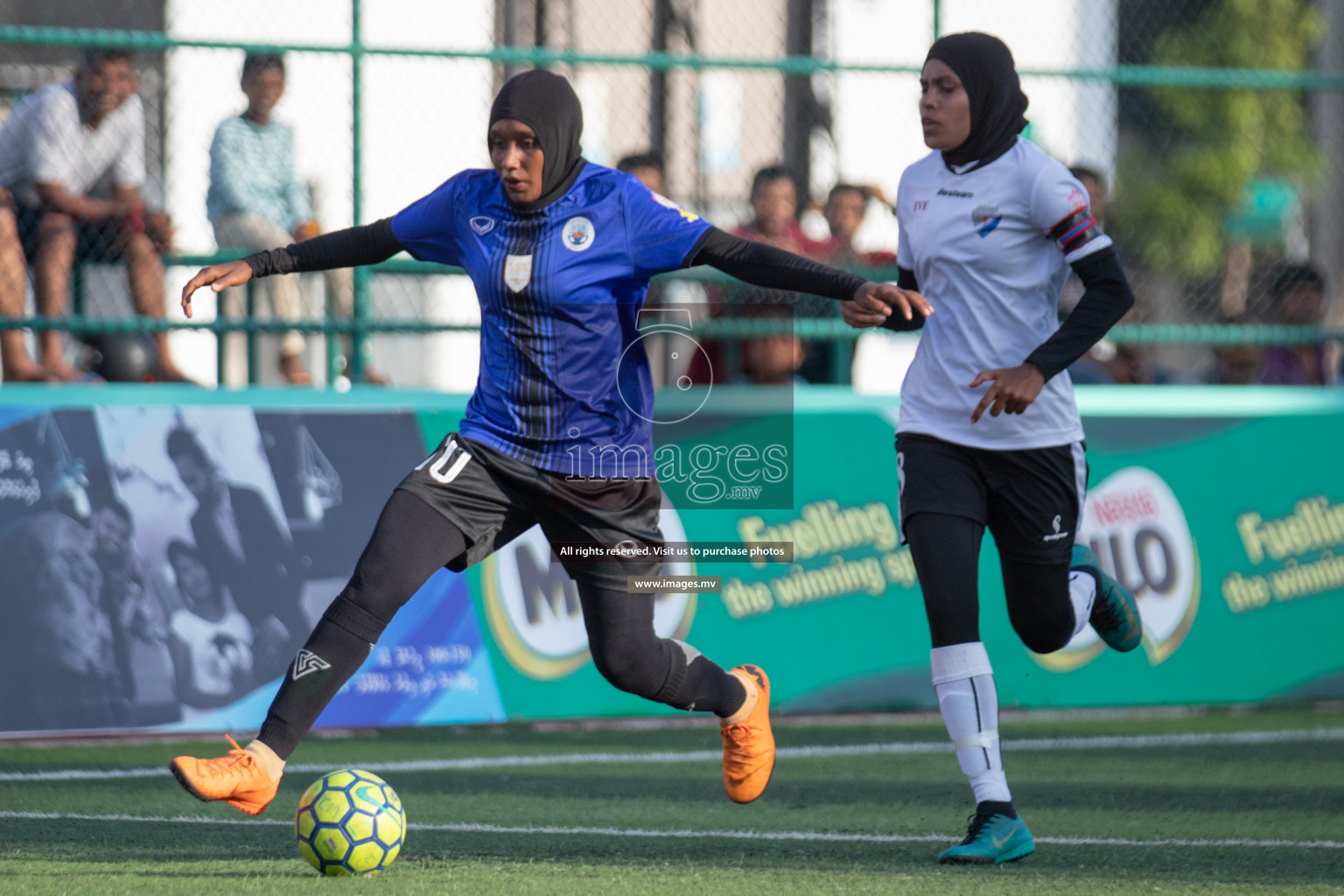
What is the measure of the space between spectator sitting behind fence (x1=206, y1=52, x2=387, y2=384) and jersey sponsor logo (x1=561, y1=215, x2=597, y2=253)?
11.4 feet

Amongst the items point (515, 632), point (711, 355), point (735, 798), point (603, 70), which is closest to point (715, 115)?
point (603, 70)

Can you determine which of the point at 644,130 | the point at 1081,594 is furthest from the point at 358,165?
the point at 1081,594

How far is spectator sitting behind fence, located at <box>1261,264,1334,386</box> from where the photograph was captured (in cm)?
931

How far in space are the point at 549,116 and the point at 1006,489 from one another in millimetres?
1799

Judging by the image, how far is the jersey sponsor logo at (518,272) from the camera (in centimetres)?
495

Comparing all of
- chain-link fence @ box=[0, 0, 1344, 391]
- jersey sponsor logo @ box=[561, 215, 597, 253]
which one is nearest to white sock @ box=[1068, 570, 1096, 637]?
jersey sponsor logo @ box=[561, 215, 597, 253]

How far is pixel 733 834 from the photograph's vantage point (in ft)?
17.9

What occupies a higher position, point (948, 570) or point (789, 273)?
point (789, 273)

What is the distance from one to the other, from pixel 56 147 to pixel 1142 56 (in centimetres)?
616

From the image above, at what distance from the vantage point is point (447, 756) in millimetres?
7211

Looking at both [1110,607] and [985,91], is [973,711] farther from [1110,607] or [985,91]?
[985,91]

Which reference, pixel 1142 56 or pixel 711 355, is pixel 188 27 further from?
pixel 1142 56

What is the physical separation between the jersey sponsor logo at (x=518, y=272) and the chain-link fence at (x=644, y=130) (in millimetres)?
3256

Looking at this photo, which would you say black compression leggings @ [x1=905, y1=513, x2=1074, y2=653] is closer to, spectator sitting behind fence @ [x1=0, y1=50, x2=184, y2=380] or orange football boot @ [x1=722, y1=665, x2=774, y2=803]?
orange football boot @ [x1=722, y1=665, x2=774, y2=803]
